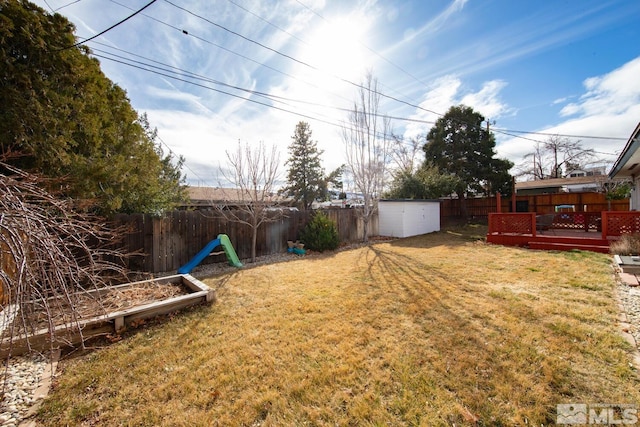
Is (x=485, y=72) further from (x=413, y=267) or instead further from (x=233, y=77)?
(x=233, y=77)

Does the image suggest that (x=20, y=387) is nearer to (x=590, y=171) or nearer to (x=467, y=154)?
(x=467, y=154)

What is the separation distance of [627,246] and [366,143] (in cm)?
826

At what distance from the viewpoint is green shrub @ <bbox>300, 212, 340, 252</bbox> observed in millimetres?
8859

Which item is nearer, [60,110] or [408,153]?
[60,110]

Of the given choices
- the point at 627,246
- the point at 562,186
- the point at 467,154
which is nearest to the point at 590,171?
the point at 562,186

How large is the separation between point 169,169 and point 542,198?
2251 centimetres

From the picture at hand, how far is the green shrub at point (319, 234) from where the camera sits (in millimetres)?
8859

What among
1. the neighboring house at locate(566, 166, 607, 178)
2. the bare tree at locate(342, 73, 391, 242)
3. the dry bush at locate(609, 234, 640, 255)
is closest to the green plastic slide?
the bare tree at locate(342, 73, 391, 242)

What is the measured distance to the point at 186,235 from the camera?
22.0 feet

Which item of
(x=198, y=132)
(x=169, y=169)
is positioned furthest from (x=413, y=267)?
(x=169, y=169)

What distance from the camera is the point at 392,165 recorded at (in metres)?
21.3

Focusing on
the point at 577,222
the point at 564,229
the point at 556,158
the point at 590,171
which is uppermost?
the point at 556,158

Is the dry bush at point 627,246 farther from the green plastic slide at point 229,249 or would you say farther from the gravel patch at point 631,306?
the green plastic slide at point 229,249

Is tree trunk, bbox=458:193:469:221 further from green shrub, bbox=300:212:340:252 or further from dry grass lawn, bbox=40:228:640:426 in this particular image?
dry grass lawn, bbox=40:228:640:426
